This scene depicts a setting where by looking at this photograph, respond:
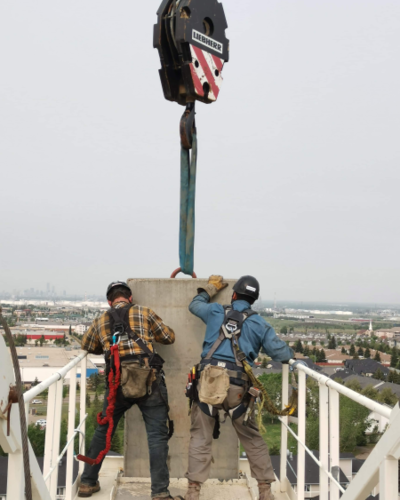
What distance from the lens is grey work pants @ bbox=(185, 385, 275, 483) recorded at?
339cm

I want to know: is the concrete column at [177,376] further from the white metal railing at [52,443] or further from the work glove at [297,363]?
the work glove at [297,363]

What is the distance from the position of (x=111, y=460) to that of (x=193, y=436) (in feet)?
4.67

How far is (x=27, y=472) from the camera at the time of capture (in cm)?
172

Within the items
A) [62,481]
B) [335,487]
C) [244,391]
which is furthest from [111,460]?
[62,481]

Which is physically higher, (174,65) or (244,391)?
(174,65)

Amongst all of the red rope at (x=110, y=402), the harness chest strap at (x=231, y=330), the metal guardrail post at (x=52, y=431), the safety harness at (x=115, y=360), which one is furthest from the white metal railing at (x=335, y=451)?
the metal guardrail post at (x=52, y=431)

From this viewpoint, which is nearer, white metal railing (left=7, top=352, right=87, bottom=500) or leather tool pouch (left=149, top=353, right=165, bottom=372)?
white metal railing (left=7, top=352, right=87, bottom=500)

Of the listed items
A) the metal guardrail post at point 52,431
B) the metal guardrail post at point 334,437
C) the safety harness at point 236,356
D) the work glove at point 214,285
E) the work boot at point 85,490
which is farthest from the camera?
the work glove at point 214,285

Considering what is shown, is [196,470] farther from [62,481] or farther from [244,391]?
[62,481]

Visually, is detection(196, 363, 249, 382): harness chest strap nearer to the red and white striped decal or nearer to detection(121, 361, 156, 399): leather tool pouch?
detection(121, 361, 156, 399): leather tool pouch

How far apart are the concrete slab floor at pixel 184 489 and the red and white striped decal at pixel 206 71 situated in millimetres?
3366

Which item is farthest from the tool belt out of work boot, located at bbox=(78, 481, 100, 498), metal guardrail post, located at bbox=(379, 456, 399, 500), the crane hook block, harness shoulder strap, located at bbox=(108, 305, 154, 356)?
the crane hook block

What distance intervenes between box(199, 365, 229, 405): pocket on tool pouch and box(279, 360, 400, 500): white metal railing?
0.55m

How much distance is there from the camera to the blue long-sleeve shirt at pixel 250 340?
136 inches
